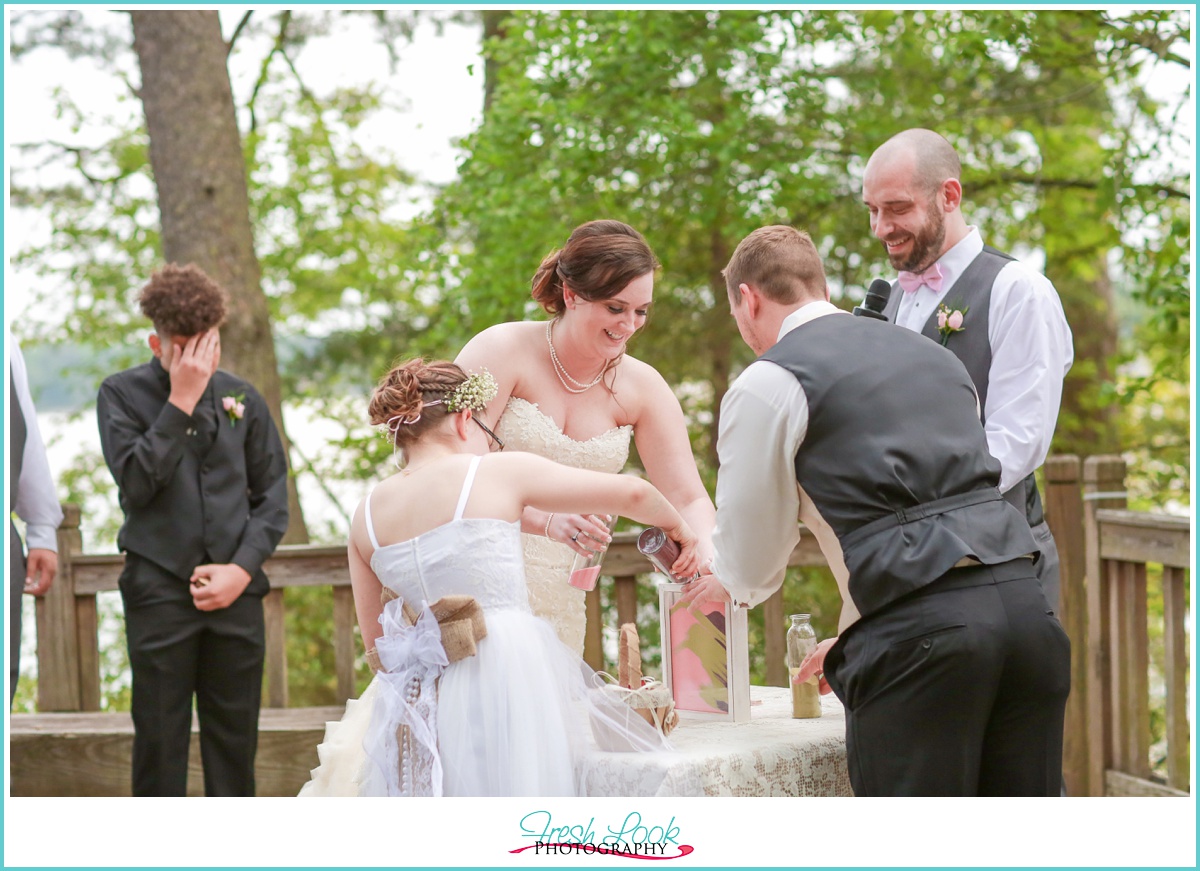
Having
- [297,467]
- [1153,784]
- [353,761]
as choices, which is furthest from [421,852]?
[297,467]

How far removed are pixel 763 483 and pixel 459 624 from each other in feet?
2.38

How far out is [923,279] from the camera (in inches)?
118

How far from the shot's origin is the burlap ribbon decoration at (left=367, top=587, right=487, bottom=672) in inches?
96.0

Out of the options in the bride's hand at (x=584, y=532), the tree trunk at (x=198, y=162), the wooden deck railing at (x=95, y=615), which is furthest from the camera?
the tree trunk at (x=198, y=162)

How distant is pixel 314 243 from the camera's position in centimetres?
960

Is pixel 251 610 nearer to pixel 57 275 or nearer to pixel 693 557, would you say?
pixel 693 557

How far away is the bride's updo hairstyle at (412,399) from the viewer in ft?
8.41

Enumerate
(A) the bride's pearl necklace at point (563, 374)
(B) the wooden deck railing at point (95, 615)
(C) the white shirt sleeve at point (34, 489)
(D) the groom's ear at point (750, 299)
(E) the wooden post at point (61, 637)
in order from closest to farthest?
(D) the groom's ear at point (750, 299)
(C) the white shirt sleeve at point (34, 489)
(A) the bride's pearl necklace at point (563, 374)
(B) the wooden deck railing at point (95, 615)
(E) the wooden post at point (61, 637)

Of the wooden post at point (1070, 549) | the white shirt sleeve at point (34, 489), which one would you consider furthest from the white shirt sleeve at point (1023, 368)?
the white shirt sleeve at point (34, 489)

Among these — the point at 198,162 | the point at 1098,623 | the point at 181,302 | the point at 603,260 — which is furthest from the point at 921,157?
the point at 198,162

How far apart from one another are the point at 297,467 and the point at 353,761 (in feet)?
23.9

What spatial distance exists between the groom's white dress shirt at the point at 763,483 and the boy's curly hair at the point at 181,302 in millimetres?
2203

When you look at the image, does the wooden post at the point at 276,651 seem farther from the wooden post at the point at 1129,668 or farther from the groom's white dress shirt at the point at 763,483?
the wooden post at the point at 1129,668

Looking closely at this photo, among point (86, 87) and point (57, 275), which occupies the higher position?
point (86, 87)
